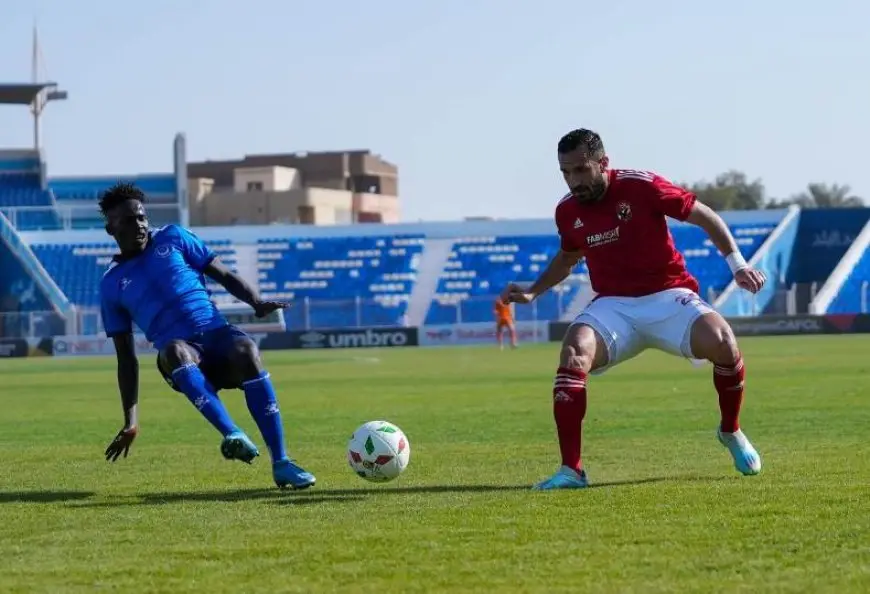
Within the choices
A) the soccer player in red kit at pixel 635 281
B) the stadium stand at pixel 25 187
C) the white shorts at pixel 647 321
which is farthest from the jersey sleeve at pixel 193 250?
the stadium stand at pixel 25 187

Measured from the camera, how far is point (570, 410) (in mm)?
9031

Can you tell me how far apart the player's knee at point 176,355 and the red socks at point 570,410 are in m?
2.22

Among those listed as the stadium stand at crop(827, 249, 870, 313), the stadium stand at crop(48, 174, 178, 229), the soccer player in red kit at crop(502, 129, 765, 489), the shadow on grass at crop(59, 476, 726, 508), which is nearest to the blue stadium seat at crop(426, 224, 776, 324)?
the stadium stand at crop(827, 249, 870, 313)

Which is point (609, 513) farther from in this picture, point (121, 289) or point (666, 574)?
point (121, 289)

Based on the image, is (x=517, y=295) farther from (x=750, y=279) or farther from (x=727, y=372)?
(x=750, y=279)

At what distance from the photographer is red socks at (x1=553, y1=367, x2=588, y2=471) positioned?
29.4 feet

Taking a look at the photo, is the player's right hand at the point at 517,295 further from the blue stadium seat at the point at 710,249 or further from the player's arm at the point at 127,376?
the blue stadium seat at the point at 710,249

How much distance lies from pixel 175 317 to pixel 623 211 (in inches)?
112

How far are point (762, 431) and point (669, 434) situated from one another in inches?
30.3

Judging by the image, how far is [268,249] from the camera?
2559 inches

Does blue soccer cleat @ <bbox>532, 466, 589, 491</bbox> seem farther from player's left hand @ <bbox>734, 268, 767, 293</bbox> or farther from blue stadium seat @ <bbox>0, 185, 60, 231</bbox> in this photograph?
blue stadium seat @ <bbox>0, 185, 60, 231</bbox>

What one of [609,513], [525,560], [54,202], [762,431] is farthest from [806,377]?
[54,202]

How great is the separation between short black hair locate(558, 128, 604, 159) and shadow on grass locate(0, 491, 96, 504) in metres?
3.48

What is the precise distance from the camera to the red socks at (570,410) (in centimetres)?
897
